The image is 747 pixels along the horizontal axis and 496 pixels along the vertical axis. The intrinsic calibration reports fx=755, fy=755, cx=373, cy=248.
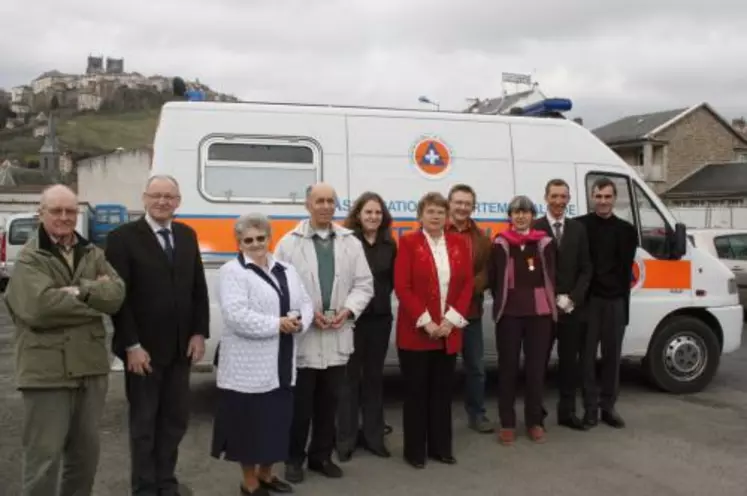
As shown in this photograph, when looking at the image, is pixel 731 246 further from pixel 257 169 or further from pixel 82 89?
pixel 82 89

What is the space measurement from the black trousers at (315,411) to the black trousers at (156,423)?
76 cm

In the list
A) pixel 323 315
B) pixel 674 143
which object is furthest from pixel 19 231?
pixel 674 143

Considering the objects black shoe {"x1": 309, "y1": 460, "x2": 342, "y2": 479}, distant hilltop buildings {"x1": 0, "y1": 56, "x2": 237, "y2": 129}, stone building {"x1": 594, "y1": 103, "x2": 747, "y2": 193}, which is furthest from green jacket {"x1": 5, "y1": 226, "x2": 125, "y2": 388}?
distant hilltop buildings {"x1": 0, "y1": 56, "x2": 237, "y2": 129}

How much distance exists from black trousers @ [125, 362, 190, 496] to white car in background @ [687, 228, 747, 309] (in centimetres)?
1032

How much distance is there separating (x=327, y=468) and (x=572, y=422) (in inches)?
89.2

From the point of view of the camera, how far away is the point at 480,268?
19.2 ft

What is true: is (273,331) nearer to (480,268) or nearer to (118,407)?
(480,268)

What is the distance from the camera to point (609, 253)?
6164 millimetres

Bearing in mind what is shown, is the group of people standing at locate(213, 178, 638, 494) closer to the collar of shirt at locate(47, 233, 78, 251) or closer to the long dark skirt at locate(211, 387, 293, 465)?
the long dark skirt at locate(211, 387, 293, 465)

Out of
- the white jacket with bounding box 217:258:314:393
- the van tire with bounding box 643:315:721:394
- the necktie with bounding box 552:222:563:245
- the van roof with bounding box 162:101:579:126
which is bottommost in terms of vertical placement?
the van tire with bounding box 643:315:721:394

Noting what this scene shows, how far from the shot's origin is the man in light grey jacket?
16.1 feet

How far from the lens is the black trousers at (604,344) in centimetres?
623

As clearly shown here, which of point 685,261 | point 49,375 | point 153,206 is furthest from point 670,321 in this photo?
point 49,375

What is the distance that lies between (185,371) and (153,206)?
99 cm
